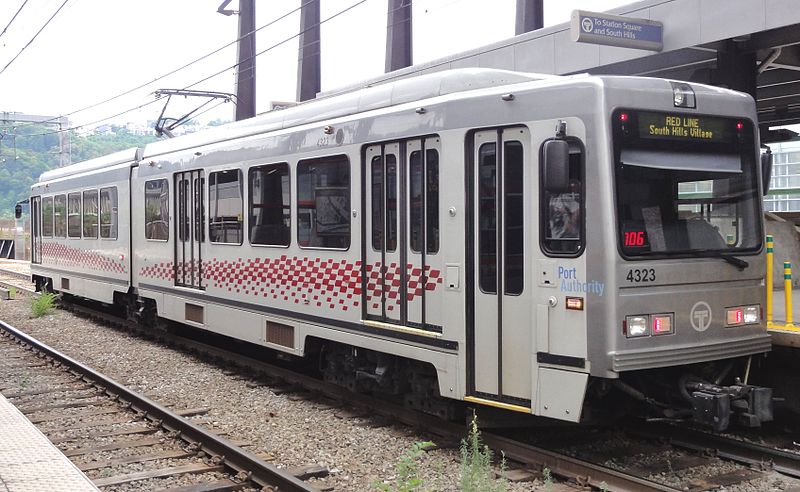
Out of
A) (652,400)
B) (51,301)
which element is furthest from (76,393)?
(51,301)

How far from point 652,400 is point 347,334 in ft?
10.4

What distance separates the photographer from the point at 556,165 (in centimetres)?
616

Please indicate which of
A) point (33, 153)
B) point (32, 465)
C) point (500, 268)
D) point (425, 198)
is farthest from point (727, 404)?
point (33, 153)

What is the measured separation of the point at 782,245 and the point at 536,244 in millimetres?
7521

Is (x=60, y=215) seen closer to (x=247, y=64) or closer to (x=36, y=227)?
(x=36, y=227)

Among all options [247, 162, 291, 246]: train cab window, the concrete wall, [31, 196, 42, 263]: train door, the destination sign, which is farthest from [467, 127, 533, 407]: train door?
[31, 196, 42, 263]: train door

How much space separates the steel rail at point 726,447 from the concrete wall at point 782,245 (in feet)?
18.5

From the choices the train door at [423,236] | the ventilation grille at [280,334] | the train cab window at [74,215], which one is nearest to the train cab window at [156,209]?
the ventilation grille at [280,334]

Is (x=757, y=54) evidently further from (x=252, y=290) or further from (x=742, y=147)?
(x=252, y=290)

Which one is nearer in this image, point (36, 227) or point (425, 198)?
point (425, 198)

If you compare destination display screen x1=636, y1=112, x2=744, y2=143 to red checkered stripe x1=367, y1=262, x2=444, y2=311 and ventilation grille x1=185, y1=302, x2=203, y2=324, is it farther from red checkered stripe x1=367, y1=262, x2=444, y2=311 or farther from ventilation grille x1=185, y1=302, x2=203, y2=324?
ventilation grille x1=185, y1=302, x2=203, y2=324

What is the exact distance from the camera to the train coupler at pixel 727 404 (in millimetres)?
6148

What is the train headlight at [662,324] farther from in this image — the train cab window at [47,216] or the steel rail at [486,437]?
the train cab window at [47,216]

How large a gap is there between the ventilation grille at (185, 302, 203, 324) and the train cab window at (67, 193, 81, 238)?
6467 millimetres
